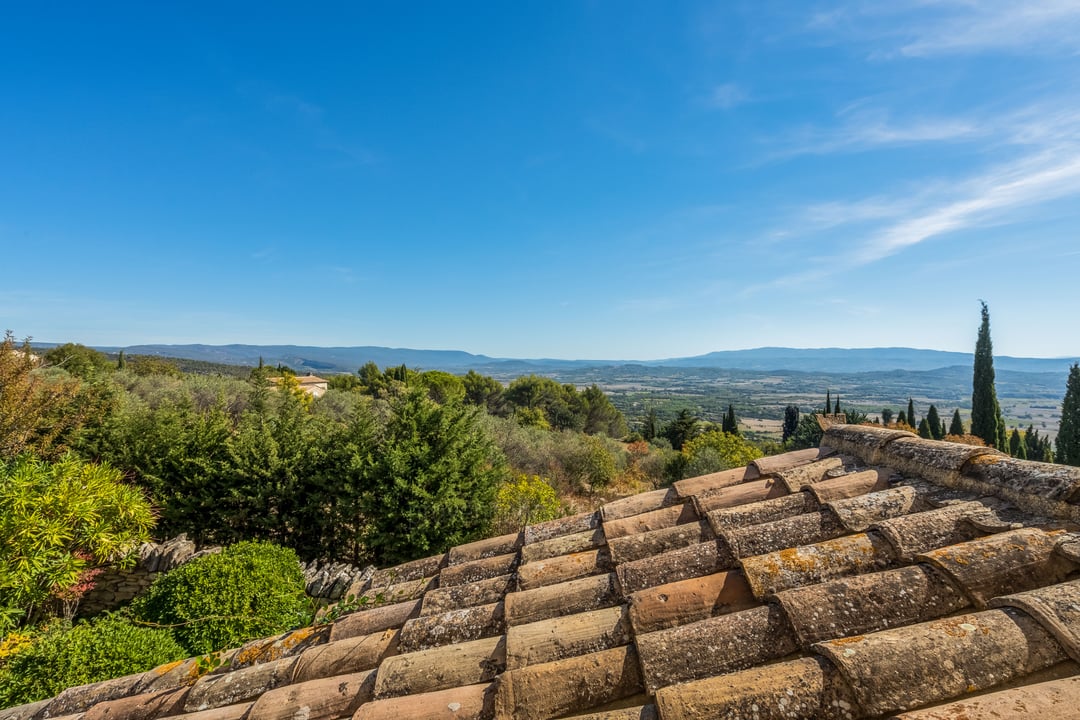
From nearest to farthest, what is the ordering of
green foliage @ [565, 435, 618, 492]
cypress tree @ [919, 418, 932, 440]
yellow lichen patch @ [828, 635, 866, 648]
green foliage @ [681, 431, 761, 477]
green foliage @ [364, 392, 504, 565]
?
1. yellow lichen patch @ [828, 635, 866, 648]
2. green foliage @ [364, 392, 504, 565]
3. green foliage @ [565, 435, 618, 492]
4. green foliage @ [681, 431, 761, 477]
5. cypress tree @ [919, 418, 932, 440]

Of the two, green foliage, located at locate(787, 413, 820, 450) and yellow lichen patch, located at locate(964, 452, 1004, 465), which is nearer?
yellow lichen patch, located at locate(964, 452, 1004, 465)

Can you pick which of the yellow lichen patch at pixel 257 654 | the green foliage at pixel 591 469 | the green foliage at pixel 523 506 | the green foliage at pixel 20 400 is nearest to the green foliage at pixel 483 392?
the green foliage at pixel 591 469

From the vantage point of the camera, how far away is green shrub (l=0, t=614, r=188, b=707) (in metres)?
4.72

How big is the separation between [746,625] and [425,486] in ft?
25.7

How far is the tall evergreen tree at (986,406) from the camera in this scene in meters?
29.2

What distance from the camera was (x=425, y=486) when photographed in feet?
29.2

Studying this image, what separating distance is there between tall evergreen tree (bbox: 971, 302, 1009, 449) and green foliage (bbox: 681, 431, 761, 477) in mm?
17696

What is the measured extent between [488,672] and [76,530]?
716 cm

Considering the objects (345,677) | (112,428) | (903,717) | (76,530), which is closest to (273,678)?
(345,677)

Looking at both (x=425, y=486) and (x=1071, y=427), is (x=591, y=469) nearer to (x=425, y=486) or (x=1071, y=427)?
(x=425, y=486)

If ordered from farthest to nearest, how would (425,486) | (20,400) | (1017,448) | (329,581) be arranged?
1. (1017,448)
2. (425,486)
3. (20,400)
4. (329,581)

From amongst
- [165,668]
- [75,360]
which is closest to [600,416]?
[75,360]

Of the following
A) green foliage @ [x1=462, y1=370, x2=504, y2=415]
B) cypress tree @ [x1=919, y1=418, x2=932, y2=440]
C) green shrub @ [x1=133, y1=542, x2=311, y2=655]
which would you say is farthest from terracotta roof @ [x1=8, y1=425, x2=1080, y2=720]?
cypress tree @ [x1=919, y1=418, x2=932, y2=440]

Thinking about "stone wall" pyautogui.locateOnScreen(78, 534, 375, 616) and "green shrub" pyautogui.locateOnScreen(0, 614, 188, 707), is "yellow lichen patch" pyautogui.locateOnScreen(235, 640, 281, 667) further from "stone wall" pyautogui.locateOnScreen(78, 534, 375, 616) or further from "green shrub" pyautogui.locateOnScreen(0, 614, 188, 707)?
"stone wall" pyautogui.locateOnScreen(78, 534, 375, 616)
